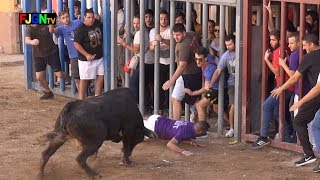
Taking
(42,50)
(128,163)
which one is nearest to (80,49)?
(42,50)

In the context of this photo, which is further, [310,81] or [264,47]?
[264,47]

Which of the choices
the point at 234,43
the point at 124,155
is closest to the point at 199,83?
the point at 234,43

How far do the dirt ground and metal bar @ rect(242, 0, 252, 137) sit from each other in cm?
40

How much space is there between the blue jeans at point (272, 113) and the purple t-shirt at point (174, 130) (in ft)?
3.03

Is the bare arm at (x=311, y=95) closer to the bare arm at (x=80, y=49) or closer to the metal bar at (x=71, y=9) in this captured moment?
the bare arm at (x=80, y=49)

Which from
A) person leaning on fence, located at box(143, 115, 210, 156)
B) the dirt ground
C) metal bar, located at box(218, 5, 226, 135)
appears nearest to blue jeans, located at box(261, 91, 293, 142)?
the dirt ground

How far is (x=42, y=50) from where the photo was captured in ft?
46.8

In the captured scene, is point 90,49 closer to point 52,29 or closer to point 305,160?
point 52,29

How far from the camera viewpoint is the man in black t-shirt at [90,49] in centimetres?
1302

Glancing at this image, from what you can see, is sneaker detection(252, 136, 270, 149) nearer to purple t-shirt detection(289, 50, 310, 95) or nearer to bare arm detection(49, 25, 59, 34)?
purple t-shirt detection(289, 50, 310, 95)

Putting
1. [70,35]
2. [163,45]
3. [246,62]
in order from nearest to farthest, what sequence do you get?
1. [246,62]
2. [163,45]
3. [70,35]

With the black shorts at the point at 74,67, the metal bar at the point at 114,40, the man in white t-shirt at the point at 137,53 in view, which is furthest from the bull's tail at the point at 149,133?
Result: the black shorts at the point at 74,67

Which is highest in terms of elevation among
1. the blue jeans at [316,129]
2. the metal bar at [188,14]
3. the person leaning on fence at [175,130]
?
the metal bar at [188,14]

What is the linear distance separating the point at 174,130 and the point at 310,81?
1943mm
